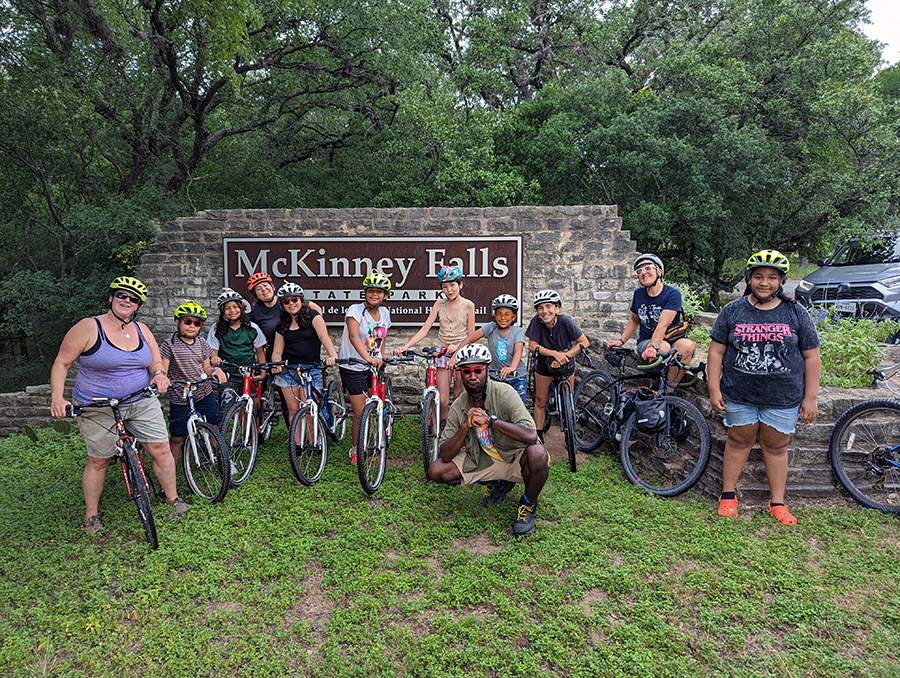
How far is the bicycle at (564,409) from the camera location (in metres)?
4.91

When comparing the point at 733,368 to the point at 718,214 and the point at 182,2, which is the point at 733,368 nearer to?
the point at 718,214

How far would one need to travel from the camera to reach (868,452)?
13.3 ft

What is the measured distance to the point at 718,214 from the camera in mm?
10180

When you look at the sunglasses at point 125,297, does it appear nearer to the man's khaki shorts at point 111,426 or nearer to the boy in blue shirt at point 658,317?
the man's khaki shorts at point 111,426

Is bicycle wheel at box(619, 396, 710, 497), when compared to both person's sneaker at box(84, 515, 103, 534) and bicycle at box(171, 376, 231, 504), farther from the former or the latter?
person's sneaker at box(84, 515, 103, 534)

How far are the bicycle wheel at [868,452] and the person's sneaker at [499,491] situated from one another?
247cm

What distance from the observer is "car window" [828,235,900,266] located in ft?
29.6

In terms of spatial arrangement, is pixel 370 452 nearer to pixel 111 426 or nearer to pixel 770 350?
pixel 111 426

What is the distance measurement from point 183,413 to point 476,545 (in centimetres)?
269

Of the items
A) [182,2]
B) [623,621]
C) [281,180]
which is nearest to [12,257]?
[281,180]

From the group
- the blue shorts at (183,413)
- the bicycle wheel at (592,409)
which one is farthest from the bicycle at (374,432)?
the bicycle wheel at (592,409)

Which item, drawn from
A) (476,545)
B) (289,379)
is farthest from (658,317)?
(289,379)

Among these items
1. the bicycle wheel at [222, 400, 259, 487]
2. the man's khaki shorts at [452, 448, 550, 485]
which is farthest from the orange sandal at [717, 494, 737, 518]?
the bicycle wheel at [222, 400, 259, 487]

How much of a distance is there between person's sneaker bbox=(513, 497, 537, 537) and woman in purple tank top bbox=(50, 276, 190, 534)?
2.73 metres
